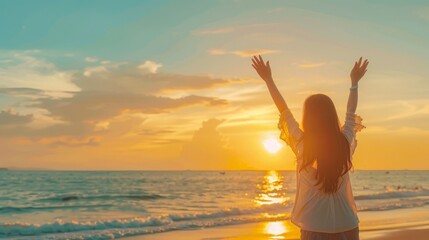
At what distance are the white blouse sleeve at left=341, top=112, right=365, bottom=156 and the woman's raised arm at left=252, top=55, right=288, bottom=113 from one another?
0.40 metres

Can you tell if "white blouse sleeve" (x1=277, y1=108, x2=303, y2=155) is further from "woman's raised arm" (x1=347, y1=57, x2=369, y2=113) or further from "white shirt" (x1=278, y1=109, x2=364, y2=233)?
"woman's raised arm" (x1=347, y1=57, x2=369, y2=113)

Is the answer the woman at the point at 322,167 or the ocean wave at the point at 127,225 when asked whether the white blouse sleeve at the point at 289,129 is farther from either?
Answer: the ocean wave at the point at 127,225

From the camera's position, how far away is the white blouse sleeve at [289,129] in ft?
11.1

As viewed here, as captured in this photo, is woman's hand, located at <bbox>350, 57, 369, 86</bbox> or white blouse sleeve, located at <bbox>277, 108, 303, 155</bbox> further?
woman's hand, located at <bbox>350, 57, 369, 86</bbox>

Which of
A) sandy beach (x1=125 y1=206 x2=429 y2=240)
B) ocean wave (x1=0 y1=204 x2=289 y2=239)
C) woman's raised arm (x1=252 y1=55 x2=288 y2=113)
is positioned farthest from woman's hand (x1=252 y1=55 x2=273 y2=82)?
ocean wave (x1=0 y1=204 x2=289 y2=239)

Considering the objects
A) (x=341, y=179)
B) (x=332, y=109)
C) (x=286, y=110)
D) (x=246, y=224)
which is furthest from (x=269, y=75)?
(x=246, y=224)

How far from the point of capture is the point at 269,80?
371cm

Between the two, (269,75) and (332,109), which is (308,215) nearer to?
(332,109)

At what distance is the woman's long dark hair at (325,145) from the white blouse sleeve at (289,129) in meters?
0.14

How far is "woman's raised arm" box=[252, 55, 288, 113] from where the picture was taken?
11.7 feet

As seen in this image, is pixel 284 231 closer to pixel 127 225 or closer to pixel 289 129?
pixel 127 225

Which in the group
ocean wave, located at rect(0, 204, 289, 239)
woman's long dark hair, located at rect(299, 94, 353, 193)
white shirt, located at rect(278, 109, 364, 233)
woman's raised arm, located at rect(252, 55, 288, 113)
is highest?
woman's raised arm, located at rect(252, 55, 288, 113)

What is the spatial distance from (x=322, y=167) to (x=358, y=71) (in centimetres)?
95

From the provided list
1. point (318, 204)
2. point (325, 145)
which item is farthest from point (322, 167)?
point (318, 204)
